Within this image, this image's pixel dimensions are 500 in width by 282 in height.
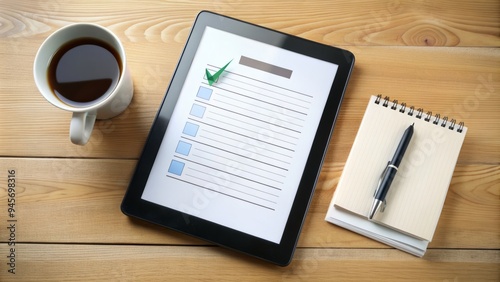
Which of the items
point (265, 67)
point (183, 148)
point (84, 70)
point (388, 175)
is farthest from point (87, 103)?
point (388, 175)

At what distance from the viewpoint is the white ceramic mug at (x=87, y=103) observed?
0.65m

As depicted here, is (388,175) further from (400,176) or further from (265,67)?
(265,67)

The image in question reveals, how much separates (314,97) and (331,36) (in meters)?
0.12

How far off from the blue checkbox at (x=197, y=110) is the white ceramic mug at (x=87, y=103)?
11 centimetres

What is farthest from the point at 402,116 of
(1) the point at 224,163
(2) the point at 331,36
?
(1) the point at 224,163

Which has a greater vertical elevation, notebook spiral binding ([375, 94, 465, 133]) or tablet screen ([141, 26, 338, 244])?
notebook spiral binding ([375, 94, 465, 133])

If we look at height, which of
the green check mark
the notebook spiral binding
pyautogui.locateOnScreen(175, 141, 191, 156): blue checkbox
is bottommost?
pyautogui.locateOnScreen(175, 141, 191, 156): blue checkbox

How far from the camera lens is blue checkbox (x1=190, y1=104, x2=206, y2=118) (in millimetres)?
761

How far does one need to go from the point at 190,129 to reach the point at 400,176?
0.34m

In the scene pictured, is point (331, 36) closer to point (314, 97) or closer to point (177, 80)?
point (314, 97)

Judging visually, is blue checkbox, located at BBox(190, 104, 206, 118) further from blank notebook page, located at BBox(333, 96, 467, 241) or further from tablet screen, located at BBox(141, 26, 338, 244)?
blank notebook page, located at BBox(333, 96, 467, 241)

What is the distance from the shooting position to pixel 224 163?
2.44 feet

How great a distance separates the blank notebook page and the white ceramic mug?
1.21 feet

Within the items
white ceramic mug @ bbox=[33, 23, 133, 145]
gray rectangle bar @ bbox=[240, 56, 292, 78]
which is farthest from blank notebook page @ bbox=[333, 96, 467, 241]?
white ceramic mug @ bbox=[33, 23, 133, 145]
